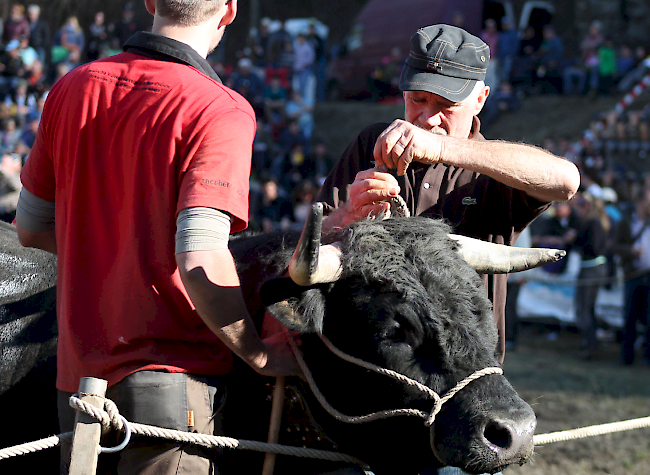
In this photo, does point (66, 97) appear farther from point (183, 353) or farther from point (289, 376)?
point (289, 376)

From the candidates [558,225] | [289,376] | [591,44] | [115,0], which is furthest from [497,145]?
[115,0]

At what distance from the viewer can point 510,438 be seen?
1851 millimetres

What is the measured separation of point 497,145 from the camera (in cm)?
238

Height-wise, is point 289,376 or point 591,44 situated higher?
point 591,44

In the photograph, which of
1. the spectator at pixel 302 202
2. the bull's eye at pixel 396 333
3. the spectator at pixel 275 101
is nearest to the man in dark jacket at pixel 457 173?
the bull's eye at pixel 396 333

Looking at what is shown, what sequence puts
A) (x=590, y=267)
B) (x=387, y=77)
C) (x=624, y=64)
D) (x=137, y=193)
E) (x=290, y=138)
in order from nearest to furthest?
(x=137, y=193) → (x=590, y=267) → (x=290, y=138) → (x=624, y=64) → (x=387, y=77)

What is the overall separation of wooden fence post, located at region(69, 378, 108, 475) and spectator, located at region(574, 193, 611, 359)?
9064 mm

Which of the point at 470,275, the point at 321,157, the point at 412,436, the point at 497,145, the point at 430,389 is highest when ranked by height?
the point at 497,145

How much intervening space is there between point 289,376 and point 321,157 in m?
13.7

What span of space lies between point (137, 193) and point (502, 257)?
1278 mm

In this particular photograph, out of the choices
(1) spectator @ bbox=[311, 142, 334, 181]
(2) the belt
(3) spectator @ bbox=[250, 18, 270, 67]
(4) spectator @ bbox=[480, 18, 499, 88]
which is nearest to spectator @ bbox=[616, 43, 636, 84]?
(4) spectator @ bbox=[480, 18, 499, 88]

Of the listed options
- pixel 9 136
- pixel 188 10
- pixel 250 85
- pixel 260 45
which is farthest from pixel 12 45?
pixel 188 10

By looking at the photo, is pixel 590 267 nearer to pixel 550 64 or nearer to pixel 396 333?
pixel 396 333

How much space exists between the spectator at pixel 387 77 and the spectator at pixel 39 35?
32.0ft
